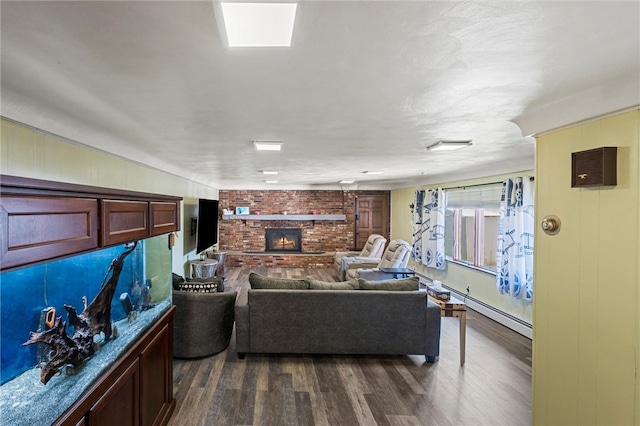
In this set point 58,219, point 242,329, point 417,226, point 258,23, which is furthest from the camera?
point 417,226

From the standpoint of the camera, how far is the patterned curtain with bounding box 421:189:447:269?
596 cm

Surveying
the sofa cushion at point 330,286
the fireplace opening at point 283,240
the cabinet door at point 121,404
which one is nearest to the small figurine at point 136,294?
the cabinet door at point 121,404

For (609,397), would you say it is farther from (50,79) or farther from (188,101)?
(50,79)

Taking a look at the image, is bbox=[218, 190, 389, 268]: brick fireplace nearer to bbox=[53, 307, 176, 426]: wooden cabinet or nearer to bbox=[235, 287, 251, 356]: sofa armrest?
bbox=[235, 287, 251, 356]: sofa armrest

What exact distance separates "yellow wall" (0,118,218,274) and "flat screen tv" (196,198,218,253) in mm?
1245

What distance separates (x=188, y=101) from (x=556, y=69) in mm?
1859

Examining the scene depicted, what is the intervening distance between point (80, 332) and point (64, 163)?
55.3 inches

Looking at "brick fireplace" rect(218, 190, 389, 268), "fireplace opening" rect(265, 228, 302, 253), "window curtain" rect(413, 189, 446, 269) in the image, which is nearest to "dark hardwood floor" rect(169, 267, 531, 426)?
"window curtain" rect(413, 189, 446, 269)

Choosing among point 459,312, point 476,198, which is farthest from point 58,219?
point 476,198

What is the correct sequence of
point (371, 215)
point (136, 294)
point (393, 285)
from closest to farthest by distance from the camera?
point (136, 294) → point (393, 285) → point (371, 215)

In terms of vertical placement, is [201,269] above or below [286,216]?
below

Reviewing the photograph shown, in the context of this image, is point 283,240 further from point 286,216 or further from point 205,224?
point 205,224

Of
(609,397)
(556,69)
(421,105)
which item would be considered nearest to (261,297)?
(421,105)

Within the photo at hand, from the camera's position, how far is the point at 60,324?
4.07 feet
